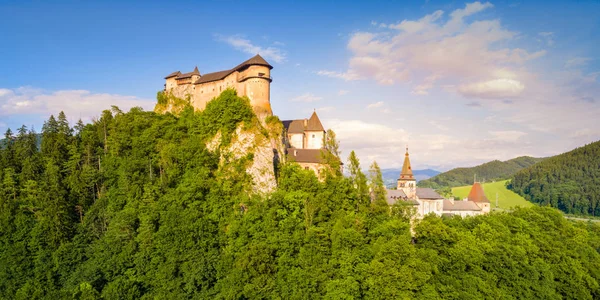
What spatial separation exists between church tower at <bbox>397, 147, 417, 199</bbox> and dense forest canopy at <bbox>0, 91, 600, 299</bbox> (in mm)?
18144

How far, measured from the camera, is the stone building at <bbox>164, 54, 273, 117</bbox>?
4828 cm

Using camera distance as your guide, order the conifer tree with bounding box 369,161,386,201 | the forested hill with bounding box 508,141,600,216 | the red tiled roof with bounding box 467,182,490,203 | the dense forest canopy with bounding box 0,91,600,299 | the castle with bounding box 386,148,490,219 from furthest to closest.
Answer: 1. the forested hill with bounding box 508,141,600,216
2. the red tiled roof with bounding box 467,182,490,203
3. the castle with bounding box 386,148,490,219
4. the conifer tree with bounding box 369,161,386,201
5. the dense forest canopy with bounding box 0,91,600,299

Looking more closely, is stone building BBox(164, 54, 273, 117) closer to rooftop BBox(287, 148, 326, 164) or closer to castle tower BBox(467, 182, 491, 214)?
rooftop BBox(287, 148, 326, 164)

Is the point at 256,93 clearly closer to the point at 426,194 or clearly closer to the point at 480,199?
the point at 426,194

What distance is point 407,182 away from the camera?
223ft

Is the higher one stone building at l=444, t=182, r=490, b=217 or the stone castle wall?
the stone castle wall

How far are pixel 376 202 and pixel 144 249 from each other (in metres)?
27.5

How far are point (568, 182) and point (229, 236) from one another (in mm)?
154411

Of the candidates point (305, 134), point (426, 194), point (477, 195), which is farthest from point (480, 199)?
point (305, 134)

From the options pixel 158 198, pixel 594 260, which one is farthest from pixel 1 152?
pixel 594 260

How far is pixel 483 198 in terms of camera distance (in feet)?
241

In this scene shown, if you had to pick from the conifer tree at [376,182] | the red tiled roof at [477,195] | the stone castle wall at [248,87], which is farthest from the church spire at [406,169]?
the stone castle wall at [248,87]

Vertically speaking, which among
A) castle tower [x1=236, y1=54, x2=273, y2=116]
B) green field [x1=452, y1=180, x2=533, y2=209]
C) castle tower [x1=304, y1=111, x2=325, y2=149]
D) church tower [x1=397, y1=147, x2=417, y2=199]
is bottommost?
green field [x1=452, y1=180, x2=533, y2=209]

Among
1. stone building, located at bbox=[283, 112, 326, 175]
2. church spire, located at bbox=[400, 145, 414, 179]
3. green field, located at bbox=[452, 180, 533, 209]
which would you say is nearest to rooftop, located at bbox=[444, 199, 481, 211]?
church spire, located at bbox=[400, 145, 414, 179]
